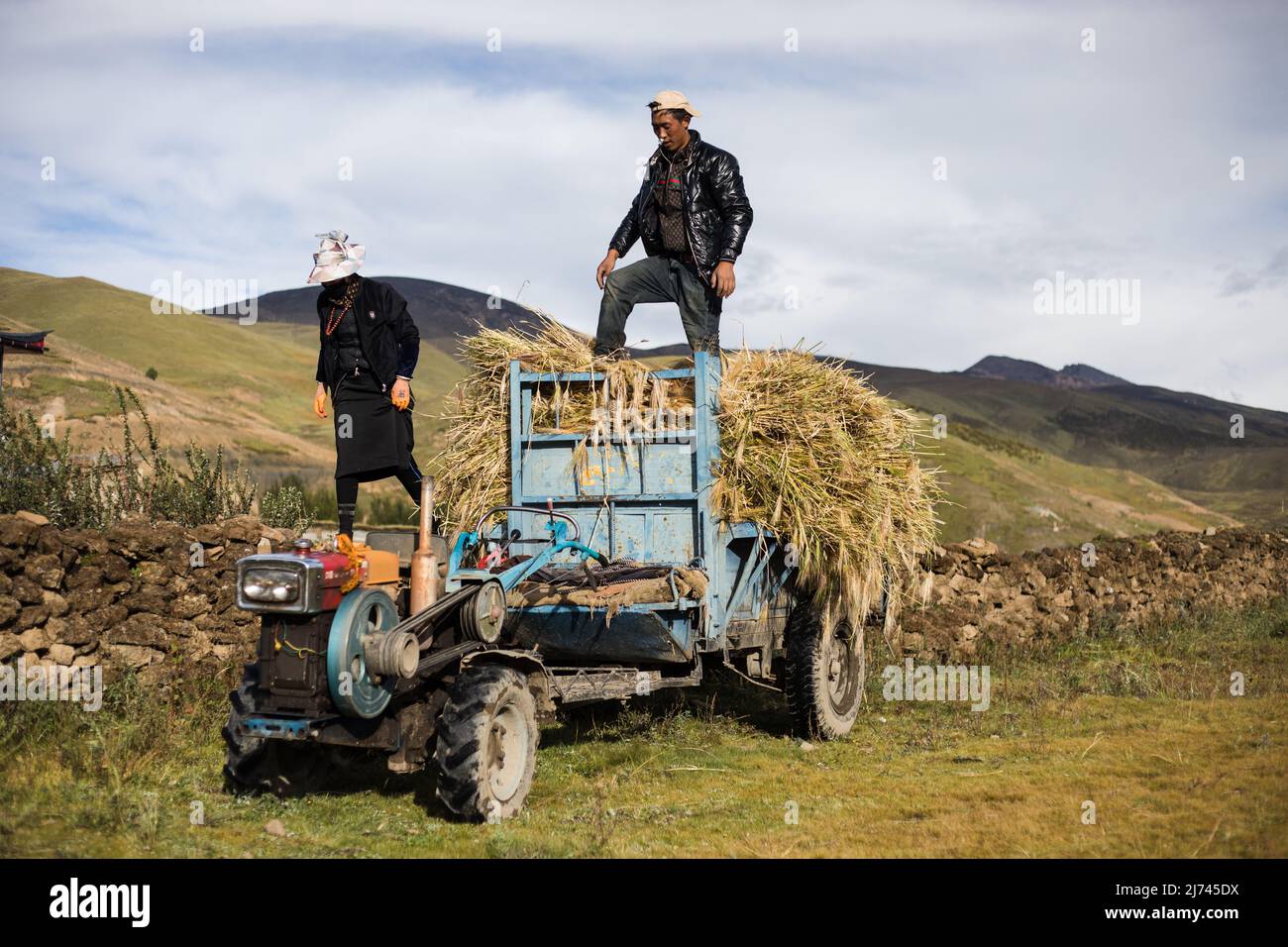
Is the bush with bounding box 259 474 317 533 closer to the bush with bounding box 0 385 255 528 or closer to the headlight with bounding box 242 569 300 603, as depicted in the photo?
the bush with bounding box 0 385 255 528

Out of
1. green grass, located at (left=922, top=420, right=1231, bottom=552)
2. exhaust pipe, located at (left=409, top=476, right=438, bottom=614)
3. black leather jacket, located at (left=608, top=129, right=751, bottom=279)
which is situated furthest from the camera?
green grass, located at (left=922, top=420, right=1231, bottom=552)

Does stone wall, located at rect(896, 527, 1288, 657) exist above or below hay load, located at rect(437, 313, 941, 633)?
below

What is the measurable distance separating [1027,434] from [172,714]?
3812 inches

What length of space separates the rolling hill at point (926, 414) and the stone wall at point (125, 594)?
191cm

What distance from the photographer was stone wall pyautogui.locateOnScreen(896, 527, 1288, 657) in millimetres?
12086

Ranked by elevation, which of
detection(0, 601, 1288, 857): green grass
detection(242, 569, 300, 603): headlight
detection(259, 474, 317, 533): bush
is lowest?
detection(0, 601, 1288, 857): green grass

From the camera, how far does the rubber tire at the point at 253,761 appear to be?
5297 mm

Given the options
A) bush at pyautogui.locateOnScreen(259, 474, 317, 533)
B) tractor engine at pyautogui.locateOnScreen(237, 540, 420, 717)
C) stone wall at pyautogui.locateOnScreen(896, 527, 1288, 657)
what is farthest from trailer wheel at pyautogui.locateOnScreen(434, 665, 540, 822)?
stone wall at pyautogui.locateOnScreen(896, 527, 1288, 657)

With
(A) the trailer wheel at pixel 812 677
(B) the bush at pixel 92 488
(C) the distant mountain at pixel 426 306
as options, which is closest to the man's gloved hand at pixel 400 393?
(A) the trailer wheel at pixel 812 677

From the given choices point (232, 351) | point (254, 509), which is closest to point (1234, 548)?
point (254, 509)

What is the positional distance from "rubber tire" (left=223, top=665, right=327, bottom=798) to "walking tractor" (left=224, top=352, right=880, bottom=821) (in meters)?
0.01

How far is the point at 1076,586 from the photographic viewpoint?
13.3 m

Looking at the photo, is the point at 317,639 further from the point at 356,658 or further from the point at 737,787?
the point at 737,787

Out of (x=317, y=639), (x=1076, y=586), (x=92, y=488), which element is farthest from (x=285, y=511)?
(x=1076, y=586)
